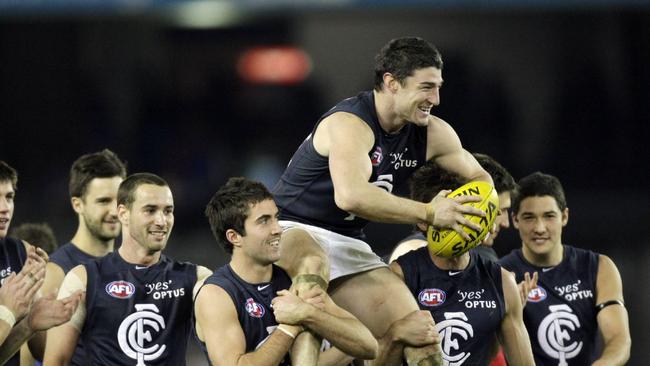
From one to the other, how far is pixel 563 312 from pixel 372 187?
2.09 meters

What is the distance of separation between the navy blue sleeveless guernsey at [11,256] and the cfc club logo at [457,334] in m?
2.32

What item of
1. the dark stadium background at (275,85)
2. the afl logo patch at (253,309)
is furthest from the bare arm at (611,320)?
the dark stadium background at (275,85)

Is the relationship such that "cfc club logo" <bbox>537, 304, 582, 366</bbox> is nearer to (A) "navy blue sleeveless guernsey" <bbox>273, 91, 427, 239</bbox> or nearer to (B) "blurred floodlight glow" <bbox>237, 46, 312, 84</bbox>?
(A) "navy blue sleeveless guernsey" <bbox>273, 91, 427, 239</bbox>

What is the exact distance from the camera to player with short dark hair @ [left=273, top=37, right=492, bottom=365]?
5.90 meters

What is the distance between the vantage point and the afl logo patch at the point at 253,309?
604 centimetres

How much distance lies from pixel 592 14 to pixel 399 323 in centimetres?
996

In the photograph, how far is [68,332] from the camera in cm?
649

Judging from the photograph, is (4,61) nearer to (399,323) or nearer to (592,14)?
(592,14)

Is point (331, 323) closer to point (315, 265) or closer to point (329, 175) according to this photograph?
point (315, 265)

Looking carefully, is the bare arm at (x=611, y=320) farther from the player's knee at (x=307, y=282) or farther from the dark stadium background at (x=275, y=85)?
the dark stadium background at (x=275, y=85)

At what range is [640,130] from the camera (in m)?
15.3

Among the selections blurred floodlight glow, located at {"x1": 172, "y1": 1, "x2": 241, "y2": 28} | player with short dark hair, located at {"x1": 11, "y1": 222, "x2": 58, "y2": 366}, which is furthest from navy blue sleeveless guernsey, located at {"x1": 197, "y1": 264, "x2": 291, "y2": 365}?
blurred floodlight glow, located at {"x1": 172, "y1": 1, "x2": 241, "y2": 28}

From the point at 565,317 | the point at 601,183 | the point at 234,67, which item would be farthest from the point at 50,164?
the point at 565,317

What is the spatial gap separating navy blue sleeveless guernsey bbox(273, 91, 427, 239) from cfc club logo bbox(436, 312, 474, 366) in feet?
2.30
